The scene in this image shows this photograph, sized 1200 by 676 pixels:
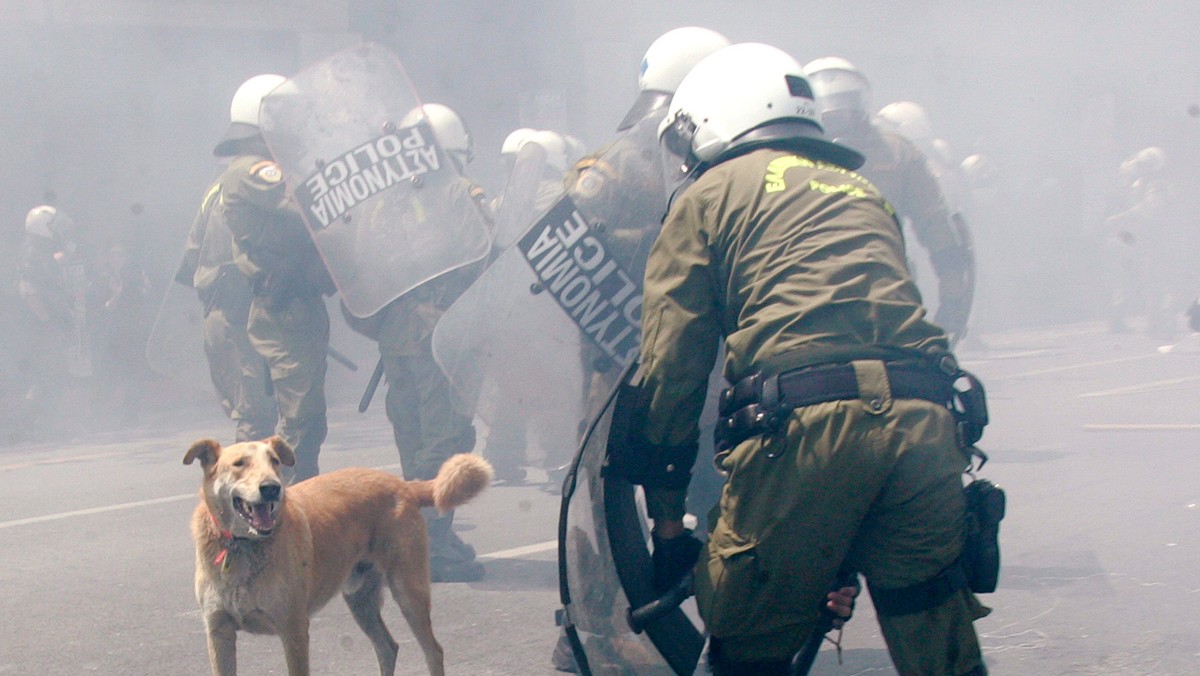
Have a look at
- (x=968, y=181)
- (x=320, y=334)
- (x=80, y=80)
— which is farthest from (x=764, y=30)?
(x=320, y=334)

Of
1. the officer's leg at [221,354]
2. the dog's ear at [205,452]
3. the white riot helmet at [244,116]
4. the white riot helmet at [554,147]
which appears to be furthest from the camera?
the white riot helmet at [554,147]

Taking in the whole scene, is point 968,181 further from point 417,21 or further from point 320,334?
point 320,334

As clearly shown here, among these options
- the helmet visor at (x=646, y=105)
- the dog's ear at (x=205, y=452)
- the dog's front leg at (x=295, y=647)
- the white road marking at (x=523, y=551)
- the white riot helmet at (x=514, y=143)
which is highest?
the helmet visor at (x=646, y=105)

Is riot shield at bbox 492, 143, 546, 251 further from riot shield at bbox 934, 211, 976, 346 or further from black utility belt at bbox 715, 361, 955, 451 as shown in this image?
black utility belt at bbox 715, 361, 955, 451

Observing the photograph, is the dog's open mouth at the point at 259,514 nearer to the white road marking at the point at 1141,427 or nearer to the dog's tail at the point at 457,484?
the dog's tail at the point at 457,484

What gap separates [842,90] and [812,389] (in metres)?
4.07

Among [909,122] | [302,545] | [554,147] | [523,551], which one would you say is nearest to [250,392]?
[523,551]

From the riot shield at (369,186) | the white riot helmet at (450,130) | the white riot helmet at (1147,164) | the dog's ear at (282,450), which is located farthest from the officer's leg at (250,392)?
the white riot helmet at (1147,164)

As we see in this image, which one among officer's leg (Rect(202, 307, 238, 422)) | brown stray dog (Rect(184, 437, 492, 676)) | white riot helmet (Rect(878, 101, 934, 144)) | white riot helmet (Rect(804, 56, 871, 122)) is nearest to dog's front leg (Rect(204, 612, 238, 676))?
brown stray dog (Rect(184, 437, 492, 676))

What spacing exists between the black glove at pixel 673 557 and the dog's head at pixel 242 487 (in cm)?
123

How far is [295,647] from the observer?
10.7 ft

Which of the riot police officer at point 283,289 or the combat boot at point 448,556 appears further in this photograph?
the riot police officer at point 283,289

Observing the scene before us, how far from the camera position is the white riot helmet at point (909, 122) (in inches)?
476

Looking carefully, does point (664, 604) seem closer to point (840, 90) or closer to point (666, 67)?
point (666, 67)
